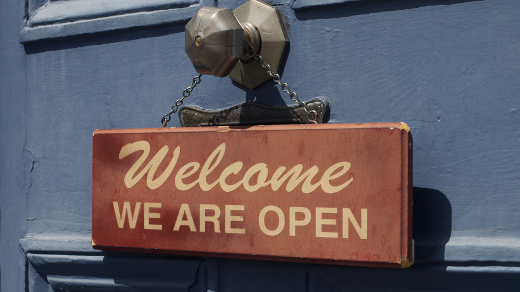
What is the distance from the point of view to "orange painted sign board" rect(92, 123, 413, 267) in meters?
1.12

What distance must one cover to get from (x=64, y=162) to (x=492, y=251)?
4.41 feet

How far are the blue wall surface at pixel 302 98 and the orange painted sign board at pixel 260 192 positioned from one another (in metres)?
0.13

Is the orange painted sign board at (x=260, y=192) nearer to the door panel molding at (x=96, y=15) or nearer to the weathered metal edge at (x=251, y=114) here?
the weathered metal edge at (x=251, y=114)

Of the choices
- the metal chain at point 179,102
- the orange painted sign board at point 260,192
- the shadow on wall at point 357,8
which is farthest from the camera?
the metal chain at point 179,102

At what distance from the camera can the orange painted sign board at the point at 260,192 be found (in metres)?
1.12

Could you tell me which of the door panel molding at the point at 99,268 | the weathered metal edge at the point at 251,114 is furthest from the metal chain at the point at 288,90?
the door panel molding at the point at 99,268

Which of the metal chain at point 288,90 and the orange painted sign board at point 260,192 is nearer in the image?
the orange painted sign board at point 260,192

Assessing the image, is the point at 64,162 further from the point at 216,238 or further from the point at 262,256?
the point at 262,256

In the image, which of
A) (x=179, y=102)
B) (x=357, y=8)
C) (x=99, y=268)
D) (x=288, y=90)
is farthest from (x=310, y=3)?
(x=99, y=268)

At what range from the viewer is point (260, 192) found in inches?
48.1

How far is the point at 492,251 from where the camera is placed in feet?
3.66

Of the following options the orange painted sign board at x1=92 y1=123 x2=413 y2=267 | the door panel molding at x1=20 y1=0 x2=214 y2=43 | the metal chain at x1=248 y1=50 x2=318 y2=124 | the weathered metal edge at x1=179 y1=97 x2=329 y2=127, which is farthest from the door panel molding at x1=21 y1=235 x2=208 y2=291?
the door panel molding at x1=20 y1=0 x2=214 y2=43

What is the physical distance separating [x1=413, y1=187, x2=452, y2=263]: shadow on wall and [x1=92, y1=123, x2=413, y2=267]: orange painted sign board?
0.09 meters

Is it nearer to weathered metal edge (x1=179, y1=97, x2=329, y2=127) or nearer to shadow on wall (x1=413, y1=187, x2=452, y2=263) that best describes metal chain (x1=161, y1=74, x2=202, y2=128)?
weathered metal edge (x1=179, y1=97, x2=329, y2=127)
